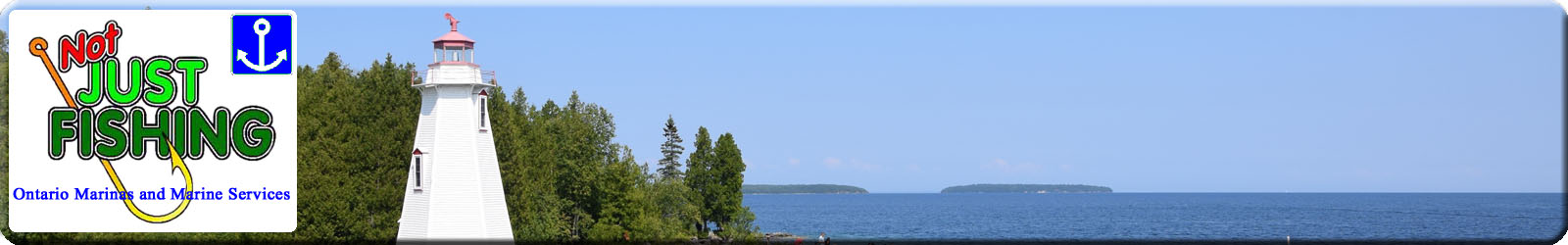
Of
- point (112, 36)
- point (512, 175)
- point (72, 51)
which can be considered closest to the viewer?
point (112, 36)

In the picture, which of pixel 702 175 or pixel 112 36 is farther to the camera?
pixel 702 175

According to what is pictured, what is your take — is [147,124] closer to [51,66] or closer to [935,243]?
[51,66]

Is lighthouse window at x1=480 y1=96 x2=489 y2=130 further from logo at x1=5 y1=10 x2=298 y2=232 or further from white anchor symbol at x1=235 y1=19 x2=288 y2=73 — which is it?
white anchor symbol at x1=235 y1=19 x2=288 y2=73

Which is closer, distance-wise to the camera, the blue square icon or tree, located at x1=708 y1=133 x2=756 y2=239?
the blue square icon

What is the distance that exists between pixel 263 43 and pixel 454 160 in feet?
38.1

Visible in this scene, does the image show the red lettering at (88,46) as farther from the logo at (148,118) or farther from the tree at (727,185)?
the tree at (727,185)

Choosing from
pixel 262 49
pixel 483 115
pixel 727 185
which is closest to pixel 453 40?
pixel 483 115

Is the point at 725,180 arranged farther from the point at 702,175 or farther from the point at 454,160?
the point at 454,160

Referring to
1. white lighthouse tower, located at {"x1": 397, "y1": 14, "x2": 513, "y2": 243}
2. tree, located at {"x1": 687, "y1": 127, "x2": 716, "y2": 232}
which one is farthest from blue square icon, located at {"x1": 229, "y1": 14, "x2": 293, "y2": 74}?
tree, located at {"x1": 687, "y1": 127, "x2": 716, "y2": 232}

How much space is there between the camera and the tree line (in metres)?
43.0

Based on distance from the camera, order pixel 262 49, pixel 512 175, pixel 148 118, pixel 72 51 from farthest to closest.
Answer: pixel 512 175 → pixel 148 118 → pixel 262 49 → pixel 72 51

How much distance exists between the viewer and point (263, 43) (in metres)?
25.2

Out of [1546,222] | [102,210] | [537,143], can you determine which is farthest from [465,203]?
[1546,222]

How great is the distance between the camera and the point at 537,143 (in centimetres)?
5534
